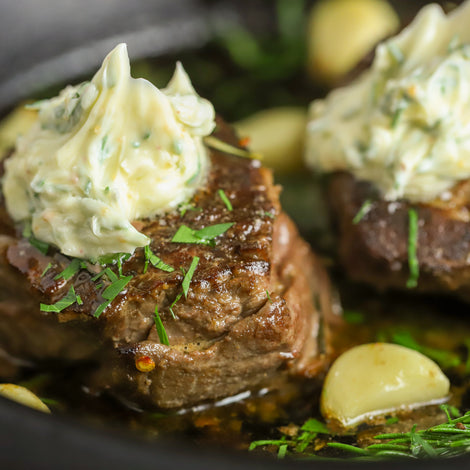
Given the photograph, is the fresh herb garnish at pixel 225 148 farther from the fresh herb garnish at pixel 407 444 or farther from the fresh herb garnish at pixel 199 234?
the fresh herb garnish at pixel 407 444

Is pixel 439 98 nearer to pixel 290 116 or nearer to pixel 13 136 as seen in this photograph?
pixel 290 116

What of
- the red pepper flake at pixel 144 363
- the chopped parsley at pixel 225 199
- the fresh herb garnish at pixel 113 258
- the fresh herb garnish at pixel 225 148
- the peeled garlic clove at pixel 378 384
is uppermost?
the fresh herb garnish at pixel 225 148

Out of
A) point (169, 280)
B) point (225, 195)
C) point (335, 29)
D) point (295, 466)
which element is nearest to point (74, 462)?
point (295, 466)

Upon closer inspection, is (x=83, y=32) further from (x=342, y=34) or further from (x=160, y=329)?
(x=160, y=329)

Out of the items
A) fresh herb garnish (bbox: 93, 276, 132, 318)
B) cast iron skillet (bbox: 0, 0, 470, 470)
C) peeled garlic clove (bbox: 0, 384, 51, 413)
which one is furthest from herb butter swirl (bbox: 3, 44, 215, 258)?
cast iron skillet (bbox: 0, 0, 470, 470)

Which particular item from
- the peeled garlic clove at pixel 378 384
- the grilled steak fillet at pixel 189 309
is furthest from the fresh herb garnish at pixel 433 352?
the grilled steak fillet at pixel 189 309

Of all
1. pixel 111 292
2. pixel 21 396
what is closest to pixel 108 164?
pixel 111 292

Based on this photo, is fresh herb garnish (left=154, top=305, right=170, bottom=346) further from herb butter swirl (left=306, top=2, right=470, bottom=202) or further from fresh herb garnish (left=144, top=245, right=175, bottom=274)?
herb butter swirl (left=306, top=2, right=470, bottom=202)
